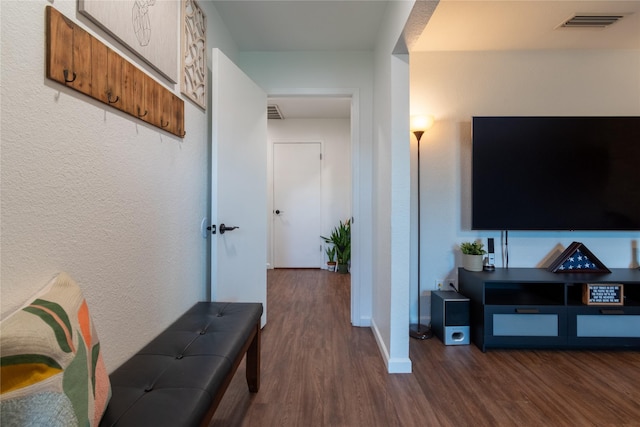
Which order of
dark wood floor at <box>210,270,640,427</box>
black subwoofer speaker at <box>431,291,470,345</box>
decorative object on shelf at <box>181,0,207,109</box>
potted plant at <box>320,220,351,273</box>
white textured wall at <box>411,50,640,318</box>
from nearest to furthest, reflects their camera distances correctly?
dark wood floor at <box>210,270,640,427</box>
decorative object on shelf at <box>181,0,207,109</box>
black subwoofer speaker at <box>431,291,470,345</box>
white textured wall at <box>411,50,640,318</box>
potted plant at <box>320,220,351,273</box>

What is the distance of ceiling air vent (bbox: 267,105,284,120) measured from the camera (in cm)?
401

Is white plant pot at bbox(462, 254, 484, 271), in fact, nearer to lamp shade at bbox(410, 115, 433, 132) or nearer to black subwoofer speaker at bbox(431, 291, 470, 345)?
black subwoofer speaker at bbox(431, 291, 470, 345)

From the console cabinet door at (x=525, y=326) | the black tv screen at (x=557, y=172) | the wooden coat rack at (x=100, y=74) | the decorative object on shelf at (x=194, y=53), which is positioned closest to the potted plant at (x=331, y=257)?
the black tv screen at (x=557, y=172)

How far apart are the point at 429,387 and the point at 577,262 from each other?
163 cm

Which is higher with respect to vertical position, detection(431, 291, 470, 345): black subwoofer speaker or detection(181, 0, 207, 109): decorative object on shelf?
detection(181, 0, 207, 109): decorative object on shelf

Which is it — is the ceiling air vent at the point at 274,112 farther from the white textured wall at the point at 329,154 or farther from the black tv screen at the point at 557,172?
the black tv screen at the point at 557,172

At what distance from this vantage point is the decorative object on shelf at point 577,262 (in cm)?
232

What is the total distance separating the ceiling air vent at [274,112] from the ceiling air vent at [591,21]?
9.82 feet

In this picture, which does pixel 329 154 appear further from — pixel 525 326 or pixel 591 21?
pixel 525 326

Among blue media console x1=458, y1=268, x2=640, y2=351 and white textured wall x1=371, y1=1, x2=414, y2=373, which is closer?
white textured wall x1=371, y1=1, x2=414, y2=373

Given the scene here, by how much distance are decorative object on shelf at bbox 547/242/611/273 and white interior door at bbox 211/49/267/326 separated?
2.35 metres

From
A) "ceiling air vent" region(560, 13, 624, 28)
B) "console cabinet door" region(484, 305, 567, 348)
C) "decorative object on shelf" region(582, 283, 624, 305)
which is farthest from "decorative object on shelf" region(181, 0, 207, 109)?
"decorative object on shelf" region(582, 283, 624, 305)

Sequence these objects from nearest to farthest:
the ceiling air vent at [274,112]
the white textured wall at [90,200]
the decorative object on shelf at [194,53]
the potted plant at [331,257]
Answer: the white textured wall at [90,200]
the decorative object on shelf at [194,53]
the ceiling air vent at [274,112]
the potted plant at [331,257]

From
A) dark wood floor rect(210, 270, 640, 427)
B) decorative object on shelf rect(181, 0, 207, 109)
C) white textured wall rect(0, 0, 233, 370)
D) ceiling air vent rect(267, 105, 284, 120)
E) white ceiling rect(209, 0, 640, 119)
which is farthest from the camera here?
ceiling air vent rect(267, 105, 284, 120)
